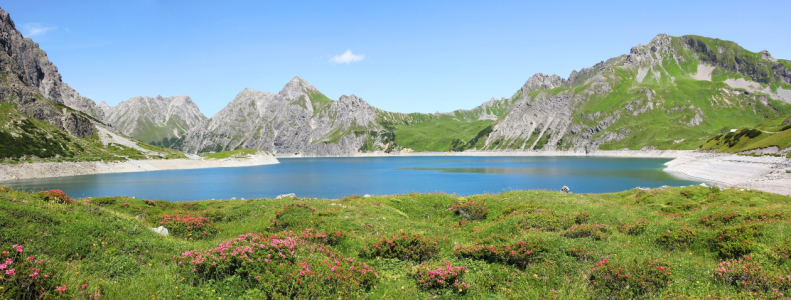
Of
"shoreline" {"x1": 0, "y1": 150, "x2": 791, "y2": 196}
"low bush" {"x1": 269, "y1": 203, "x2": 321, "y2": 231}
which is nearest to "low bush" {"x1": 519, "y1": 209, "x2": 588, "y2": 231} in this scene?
"low bush" {"x1": 269, "y1": 203, "x2": 321, "y2": 231}

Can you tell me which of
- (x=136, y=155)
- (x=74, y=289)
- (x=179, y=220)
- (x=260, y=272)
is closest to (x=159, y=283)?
(x=74, y=289)

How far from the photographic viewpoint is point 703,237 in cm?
1366

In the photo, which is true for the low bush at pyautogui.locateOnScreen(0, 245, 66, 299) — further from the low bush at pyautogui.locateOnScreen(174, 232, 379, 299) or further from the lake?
the lake

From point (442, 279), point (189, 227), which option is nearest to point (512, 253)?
point (442, 279)

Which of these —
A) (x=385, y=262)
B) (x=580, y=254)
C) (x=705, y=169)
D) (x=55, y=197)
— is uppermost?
(x=55, y=197)

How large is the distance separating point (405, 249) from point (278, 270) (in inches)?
201

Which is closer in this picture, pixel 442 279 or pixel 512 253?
pixel 442 279

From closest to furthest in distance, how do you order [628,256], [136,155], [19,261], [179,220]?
[19,261], [628,256], [179,220], [136,155]

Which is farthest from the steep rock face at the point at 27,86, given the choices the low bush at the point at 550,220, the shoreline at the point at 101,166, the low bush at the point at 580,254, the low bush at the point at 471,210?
the low bush at the point at 580,254

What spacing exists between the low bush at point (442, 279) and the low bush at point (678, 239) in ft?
31.8

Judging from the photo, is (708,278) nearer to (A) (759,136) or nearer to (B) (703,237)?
(B) (703,237)

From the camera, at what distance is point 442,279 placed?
389 inches

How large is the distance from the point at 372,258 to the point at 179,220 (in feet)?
36.0

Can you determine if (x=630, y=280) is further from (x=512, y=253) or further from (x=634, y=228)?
(x=634, y=228)
